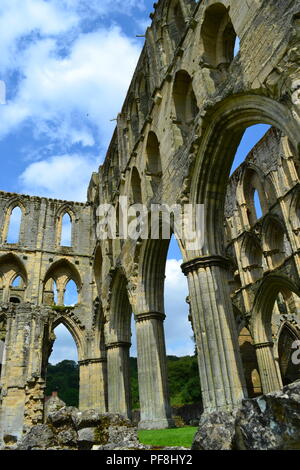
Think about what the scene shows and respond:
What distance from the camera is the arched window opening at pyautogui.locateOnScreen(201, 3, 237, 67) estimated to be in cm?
887

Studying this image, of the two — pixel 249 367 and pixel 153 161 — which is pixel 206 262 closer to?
pixel 153 161

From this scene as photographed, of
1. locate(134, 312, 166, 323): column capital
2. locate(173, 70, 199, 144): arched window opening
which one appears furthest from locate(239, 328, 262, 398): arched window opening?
locate(173, 70, 199, 144): arched window opening

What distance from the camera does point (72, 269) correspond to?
20.1 meters

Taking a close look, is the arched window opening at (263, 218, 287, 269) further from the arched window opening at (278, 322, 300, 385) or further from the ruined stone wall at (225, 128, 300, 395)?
the arched window opening at (278, 322, 300, 385)

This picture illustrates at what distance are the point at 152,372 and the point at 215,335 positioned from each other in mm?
4145

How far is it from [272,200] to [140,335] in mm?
8319

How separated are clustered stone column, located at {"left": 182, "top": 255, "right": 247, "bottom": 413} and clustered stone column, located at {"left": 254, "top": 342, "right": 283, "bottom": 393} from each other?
836cm

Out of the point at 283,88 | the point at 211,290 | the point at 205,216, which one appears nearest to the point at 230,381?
the point at 211,290

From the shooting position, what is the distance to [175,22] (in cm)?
1170

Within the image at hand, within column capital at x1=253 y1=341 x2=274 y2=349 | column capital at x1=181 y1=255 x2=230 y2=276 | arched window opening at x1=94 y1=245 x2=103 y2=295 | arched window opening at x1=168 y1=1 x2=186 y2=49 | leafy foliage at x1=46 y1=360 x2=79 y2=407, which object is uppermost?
arched window opening at x1=168 y1=1 x2=186 y2=49

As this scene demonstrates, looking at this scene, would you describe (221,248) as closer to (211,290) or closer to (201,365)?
(211,290)

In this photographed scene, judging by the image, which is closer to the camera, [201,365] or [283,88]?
[283,88]

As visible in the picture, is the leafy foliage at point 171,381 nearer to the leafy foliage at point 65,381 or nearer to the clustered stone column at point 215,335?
the leafy foliage at point 65,381

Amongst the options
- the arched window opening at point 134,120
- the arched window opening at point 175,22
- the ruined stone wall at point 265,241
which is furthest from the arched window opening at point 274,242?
the arched window opening at point 175,22
